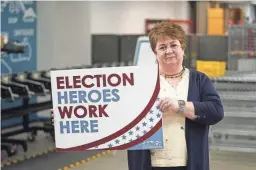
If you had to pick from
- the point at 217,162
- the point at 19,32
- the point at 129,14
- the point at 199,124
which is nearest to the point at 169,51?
the point at 199,124

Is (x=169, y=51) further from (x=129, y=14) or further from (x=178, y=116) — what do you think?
(x=129, y=14)

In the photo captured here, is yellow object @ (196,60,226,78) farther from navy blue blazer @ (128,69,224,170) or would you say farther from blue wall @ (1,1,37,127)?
navy blue blazer @ (128,69,224,170)

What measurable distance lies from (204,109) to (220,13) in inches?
576

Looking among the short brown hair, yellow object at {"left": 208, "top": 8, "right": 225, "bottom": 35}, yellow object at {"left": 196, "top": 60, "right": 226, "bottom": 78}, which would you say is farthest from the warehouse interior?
the short brown hair

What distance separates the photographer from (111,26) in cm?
1293

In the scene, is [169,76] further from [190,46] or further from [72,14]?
[72,14]

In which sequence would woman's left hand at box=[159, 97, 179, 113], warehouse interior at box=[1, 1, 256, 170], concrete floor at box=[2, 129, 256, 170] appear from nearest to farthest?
woman's left hand at box=[159, 97, 179, 113] → warehouse interior at box=[1, 1, 256, 170] → concrete floor at box=[2, 129, 256, 170]

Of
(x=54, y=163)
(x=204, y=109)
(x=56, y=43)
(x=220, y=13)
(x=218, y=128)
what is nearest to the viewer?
(x=204, y=109)

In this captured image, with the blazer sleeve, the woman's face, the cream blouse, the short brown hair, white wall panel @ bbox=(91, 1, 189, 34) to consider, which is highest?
white wall panel @ bbox=(91, 1, 189, 34)

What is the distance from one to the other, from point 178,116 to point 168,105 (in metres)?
0.11

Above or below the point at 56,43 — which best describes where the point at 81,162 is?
below

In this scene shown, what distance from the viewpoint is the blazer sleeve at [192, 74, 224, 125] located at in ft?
8.67

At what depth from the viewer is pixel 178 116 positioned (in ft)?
8.91

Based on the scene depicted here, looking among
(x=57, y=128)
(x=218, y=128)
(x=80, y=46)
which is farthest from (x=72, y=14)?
(x=57, y=128)
